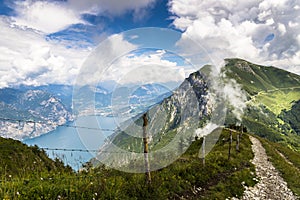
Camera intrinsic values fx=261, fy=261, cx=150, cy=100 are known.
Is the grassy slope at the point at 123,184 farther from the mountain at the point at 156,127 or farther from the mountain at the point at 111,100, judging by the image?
the mountain at the point at 111,100

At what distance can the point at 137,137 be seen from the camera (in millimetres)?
12938

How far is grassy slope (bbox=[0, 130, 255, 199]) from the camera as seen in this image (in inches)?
377

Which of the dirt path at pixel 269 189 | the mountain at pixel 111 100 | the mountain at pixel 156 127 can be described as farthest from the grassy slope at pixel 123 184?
the mountain at pixel 111 100

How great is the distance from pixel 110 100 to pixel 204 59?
6095 millimetres

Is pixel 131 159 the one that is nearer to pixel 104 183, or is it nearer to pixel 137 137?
pixel 137 137

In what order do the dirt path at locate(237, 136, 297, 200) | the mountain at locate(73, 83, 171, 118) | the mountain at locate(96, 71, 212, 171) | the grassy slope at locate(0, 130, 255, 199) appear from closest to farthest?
the grassy slope at locate(0, 130, 255, 199) → the mountain at locate(73, 83, 171, 118) → the mountain at locate(96, 71, 212, 171) → the dirt path at locate(237, 136, 297, 200)

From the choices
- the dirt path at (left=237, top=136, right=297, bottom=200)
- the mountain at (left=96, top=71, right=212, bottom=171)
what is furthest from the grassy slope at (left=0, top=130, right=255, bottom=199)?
the mountain at (left=96, top=71, right=212, bottom=171)

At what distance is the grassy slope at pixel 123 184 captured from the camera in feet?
31.4

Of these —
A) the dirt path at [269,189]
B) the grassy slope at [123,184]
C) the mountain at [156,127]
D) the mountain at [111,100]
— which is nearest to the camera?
the grassy slope at [123,184]

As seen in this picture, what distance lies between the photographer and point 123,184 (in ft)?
39.2

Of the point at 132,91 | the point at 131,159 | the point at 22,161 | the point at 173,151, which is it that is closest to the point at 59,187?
the point at 132,91

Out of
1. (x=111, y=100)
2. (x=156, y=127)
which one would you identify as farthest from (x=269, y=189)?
(x=111, y=100)

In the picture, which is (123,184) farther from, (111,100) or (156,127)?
(111,100)

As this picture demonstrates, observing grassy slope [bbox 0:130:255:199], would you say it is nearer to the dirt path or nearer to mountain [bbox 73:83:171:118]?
the dirt path
